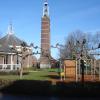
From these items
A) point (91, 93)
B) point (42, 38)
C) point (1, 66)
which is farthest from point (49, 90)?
point (42, 38)

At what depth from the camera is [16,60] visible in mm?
60000

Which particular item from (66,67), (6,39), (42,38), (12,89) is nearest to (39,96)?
(12,89)

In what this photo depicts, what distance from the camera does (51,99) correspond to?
21.1 m

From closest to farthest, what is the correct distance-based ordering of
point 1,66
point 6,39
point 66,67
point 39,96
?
point 39,96 < point 66,67 < point 1,66 < point 6,39

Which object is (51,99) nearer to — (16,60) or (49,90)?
(49,90)

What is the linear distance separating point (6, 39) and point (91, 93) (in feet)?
138

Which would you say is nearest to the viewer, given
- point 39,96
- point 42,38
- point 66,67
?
point 39,96

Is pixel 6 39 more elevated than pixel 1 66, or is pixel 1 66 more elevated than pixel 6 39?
pixel 6 39

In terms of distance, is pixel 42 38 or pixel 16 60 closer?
pixel 16 60

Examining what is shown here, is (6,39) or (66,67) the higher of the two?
(6,39)

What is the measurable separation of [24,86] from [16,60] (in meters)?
35.6

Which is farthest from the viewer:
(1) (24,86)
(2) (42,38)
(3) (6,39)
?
(2) (42,38)

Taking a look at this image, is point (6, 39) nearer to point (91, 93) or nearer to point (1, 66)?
point (1, 66)

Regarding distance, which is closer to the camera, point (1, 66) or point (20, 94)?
point (20, 94)
